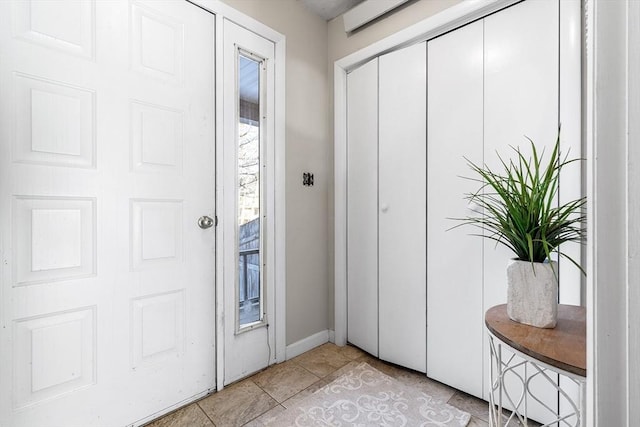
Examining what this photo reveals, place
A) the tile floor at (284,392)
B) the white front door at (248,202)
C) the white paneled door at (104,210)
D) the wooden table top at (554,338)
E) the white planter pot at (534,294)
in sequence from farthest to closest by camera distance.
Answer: the white front door at (248,202)
the tile floor at (284,392)
the white paneled door at (104,210)
the white planter pot at (534,294)
the wooden table top at (554,338)

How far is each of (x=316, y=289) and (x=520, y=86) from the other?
168 centimetres

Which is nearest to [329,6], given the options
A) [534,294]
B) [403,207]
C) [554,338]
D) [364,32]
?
[364,32]

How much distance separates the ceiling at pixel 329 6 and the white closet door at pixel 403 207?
0.52m

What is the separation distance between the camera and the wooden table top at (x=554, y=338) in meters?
0.77

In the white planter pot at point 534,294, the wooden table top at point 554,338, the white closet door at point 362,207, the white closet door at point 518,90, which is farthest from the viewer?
the white closet door at point 362,207

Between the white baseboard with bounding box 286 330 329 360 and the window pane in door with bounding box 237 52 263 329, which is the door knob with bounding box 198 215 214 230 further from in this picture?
the white baseboard with bounding box 286 330 329 360

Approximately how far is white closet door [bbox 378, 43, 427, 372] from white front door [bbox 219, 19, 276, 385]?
27.7 inches

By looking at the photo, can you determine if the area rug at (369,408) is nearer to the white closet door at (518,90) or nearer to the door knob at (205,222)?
the white closet door at (518,90)

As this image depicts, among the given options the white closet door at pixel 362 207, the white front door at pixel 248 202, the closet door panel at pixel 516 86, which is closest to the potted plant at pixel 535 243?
the closet door panel at pixel 516 86

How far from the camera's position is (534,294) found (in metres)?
0.98

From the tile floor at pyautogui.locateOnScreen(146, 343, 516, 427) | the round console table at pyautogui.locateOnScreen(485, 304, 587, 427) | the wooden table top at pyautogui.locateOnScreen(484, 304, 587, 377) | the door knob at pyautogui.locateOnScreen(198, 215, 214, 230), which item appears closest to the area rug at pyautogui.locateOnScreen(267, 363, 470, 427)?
the tile floor at pyautogui.locateOnScreen(146, 343, 516, 427)

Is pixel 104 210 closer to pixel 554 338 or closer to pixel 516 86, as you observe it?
pixel 554 338

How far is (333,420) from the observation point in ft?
4.71

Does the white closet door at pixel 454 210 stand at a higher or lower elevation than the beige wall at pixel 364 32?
lower
